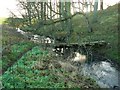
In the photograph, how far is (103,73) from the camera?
75.3 ft

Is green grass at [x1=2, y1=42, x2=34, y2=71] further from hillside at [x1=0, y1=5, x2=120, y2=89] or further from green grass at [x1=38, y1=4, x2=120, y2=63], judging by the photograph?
green grass at [x1=38, y1=4, x2=120, y2=63]

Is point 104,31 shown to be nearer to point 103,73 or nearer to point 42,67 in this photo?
point 103,73

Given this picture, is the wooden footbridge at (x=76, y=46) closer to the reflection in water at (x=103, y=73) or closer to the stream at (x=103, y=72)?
the stream at (x=103, y=72)

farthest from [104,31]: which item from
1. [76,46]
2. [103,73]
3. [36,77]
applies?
[36,77]

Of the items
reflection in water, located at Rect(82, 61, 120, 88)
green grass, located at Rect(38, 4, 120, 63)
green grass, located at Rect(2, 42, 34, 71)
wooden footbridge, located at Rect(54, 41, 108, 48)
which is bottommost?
reflection in water, located at Rect(82, 61, 120, 88)

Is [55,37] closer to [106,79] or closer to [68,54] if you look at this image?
[68,54]

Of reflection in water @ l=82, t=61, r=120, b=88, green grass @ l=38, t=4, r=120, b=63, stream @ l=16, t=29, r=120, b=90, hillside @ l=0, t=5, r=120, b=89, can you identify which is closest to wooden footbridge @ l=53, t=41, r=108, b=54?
hillside @ l=0, t=5, r=120, b=89

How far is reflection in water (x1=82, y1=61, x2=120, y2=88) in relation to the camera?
67.8 feet

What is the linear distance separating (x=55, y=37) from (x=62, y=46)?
9.37m

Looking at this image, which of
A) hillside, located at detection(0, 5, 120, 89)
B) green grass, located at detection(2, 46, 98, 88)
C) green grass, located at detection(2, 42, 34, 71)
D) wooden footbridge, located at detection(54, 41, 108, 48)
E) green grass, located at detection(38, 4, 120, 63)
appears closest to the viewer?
green grass, located at detection(2, 46, 98, 88)

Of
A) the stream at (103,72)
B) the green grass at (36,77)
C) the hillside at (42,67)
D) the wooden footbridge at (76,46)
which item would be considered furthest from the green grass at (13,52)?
the stream at (103,72)

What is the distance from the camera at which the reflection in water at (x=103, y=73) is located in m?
20.7

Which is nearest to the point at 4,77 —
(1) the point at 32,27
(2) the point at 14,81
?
(2) the point at 14,81

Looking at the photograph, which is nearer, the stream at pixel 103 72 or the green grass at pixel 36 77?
the green grass at pixel 36 77
